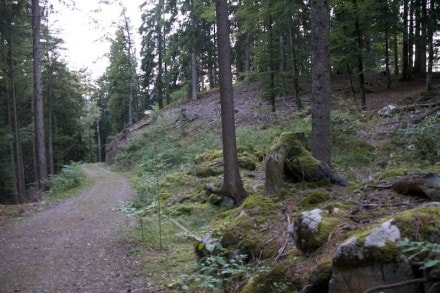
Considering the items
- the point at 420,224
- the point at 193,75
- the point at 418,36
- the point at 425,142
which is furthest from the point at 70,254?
the point at 193,75

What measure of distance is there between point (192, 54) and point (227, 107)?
21.8 metres

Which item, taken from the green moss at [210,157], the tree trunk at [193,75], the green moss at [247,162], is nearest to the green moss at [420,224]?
the green moss at [247,162]

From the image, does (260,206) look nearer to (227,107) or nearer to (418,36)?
(227,107)

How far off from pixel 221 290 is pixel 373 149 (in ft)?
26.7

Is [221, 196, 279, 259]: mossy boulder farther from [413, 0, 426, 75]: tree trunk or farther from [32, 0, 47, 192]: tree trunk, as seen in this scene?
[413, 0, 426, 75]: tree trunk

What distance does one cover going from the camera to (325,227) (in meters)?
4.30

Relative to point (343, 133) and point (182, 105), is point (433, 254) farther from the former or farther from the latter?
point (182, 105)

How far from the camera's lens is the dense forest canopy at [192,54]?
1730 centimetres

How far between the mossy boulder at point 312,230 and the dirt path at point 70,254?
8.65 ft

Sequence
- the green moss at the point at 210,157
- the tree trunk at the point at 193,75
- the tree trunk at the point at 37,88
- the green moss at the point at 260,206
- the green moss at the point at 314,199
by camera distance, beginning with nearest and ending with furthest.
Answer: the green moss at the point at 314,199 < the green moss at the point at 260,206 < the green moss at the point at 210,157 < the tree trunk at the point at 37,88 < the tree trunk at the point at 193,75

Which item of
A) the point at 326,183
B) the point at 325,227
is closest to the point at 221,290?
the point at 325,227

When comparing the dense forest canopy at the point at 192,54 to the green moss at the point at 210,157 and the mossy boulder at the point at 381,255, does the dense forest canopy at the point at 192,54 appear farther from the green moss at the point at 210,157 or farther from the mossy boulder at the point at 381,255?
the mossy boulder at the point at 381,255

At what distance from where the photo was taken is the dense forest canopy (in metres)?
17.3

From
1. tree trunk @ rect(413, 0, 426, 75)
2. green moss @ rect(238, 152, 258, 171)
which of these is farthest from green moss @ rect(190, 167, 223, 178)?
tree trunk @ rect(413, 0, 426, 75)
